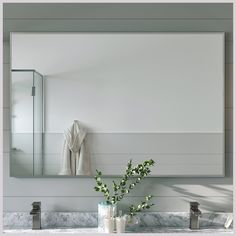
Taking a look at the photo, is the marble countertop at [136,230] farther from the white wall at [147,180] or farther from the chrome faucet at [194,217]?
the white wall at [147,180]

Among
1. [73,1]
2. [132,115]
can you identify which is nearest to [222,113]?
[132,115]

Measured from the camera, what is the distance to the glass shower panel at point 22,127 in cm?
242

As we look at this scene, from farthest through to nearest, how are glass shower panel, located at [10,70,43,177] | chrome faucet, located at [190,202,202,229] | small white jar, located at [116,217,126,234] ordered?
glass shower panel, located at [10,70,43,177] < chrome faucet, located at [190,202,202,229] < small white jar, located at [116,217,126,234]

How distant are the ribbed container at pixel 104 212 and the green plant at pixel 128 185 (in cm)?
3

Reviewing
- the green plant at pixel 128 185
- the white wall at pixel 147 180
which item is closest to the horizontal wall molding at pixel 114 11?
the white wall at pixel 147 180

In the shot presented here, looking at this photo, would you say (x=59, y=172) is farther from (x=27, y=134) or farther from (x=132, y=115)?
(x=132, y=115)

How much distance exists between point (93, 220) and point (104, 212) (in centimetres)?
15

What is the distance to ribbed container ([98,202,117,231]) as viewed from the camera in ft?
7.47

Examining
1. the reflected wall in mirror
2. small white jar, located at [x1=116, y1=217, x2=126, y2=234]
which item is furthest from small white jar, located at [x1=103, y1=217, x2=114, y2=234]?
the reflected wall in mirror

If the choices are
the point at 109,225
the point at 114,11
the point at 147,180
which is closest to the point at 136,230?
the point at 109,225

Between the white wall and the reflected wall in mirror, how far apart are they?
0.05 m

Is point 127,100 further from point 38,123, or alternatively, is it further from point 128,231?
point 128,231

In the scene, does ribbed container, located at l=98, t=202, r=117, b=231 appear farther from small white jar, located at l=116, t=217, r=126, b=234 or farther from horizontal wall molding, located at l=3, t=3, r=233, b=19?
horizontal wall molding, located at l=3, t=3, r=233, b=19

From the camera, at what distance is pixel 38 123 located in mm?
2420
